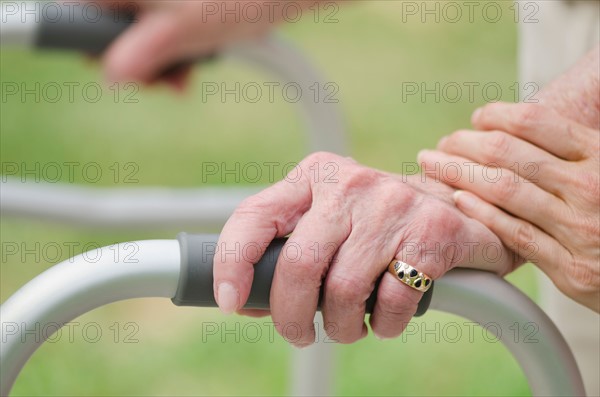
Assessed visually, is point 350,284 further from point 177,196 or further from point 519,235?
point 177,196

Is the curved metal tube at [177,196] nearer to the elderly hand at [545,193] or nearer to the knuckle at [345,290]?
the elderly hand at [545,193]

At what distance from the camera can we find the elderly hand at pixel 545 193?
32.4 inches

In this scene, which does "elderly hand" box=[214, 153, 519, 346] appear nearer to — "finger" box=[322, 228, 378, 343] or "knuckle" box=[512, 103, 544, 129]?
"finger" box=[322, 228, 378, 343]

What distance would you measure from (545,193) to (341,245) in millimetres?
215

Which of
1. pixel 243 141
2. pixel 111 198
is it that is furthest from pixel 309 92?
pixel 243 141

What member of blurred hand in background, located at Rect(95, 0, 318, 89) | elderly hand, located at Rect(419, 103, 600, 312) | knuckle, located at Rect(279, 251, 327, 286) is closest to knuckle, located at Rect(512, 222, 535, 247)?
elderly hand, located at Rect(419, 103, 600, 312)

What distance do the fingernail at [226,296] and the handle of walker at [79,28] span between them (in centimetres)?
56

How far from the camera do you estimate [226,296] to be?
26.8 inches

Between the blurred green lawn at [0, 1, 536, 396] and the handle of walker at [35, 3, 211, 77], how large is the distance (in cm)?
7

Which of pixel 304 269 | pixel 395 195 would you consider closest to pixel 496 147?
pixel 395 195

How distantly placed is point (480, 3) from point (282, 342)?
211cm

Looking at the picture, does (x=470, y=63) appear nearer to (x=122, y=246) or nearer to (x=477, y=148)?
(x=477, y=148)

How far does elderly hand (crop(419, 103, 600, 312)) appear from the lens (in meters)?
0.82

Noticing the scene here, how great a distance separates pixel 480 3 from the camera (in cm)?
389
